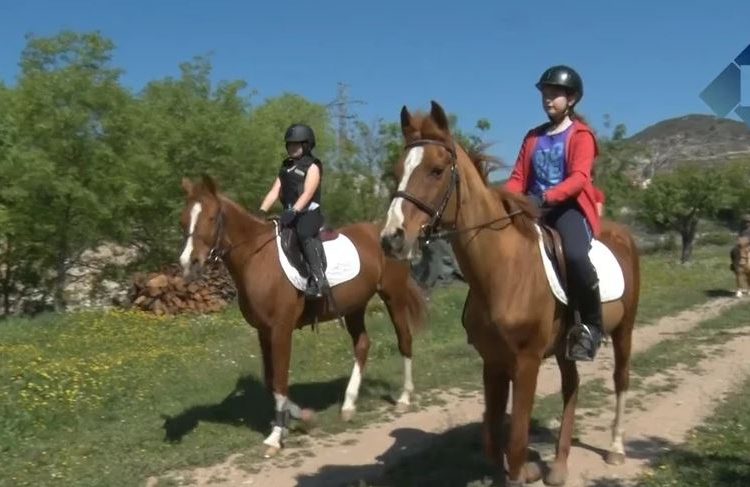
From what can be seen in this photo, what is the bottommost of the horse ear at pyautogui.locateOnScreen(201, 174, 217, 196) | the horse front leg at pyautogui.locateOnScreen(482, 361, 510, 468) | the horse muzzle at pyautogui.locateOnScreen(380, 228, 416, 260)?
the horse front leg at pyautogui.locateOnScreen(482, 361, 510, 468)

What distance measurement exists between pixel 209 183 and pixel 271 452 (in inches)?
101

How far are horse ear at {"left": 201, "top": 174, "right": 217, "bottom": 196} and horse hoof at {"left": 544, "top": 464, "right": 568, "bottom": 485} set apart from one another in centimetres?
391

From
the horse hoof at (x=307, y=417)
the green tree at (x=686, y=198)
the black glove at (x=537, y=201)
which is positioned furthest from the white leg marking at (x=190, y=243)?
the green tree at (x=686, y=198)

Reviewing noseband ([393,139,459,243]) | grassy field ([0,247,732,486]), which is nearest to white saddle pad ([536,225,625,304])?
noseband ([393,139,459,243])

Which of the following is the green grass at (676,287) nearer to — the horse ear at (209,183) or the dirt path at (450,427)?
the dirt path at (450,427)

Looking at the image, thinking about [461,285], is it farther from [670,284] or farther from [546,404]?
[546,404]

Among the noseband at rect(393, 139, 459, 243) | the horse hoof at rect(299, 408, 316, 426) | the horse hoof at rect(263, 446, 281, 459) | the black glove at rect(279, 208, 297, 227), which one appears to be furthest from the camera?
the horse hoof at rect(299, 408, 316, 426)

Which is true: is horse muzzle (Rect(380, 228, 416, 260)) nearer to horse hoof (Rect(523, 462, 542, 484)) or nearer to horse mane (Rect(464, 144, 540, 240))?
horse mane (Rect(464, 144, 540, 240))

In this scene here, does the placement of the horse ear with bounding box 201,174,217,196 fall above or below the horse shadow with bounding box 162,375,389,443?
above

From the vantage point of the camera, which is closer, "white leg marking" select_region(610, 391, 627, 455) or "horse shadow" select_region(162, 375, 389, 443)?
"white leg marking" select_region(610, 391, 627, 455)

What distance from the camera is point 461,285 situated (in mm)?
20047

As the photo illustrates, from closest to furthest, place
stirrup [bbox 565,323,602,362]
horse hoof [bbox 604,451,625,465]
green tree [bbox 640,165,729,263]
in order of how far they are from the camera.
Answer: stirrup [bbox 565,323,602,362]
horse hoof [bbox 604,451,625,465]
green tree [bbox 640,165,729,263]

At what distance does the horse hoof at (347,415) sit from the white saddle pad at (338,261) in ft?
4.38

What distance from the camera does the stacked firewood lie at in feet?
57.4
